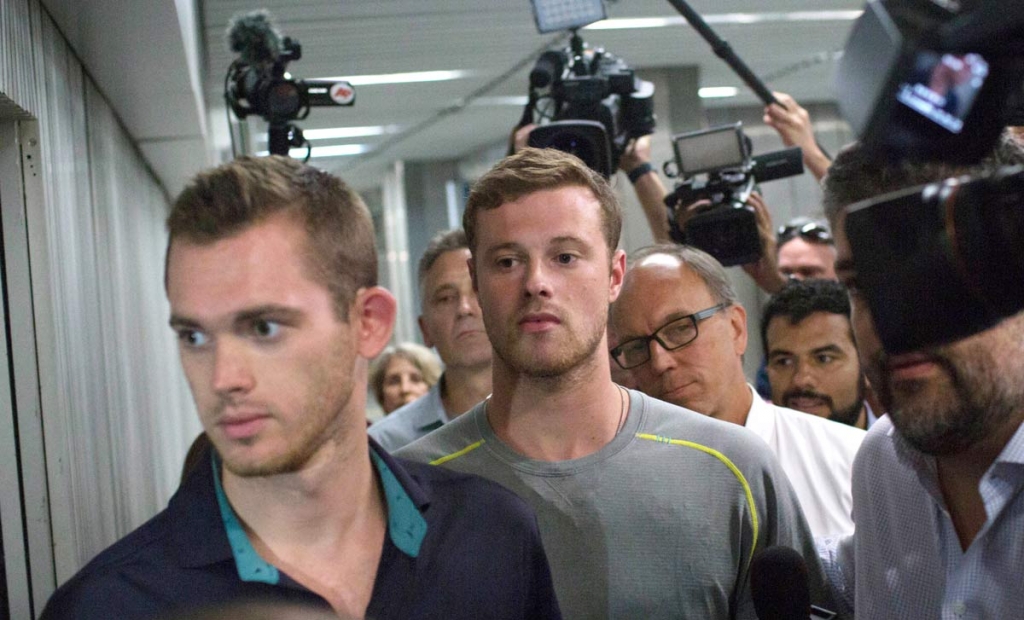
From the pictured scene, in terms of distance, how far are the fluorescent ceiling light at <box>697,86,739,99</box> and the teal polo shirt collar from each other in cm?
790

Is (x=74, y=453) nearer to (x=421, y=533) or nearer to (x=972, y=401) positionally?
(x=421, y=533)

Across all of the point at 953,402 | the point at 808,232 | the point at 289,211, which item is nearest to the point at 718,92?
the point at 808,232

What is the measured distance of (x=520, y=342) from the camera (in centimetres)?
206

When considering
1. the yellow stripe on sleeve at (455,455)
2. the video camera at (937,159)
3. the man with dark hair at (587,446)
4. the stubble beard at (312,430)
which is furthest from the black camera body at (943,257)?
the yellow stripe on sleeve at (455,455)

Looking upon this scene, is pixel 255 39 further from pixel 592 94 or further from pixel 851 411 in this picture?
pixel 851 411

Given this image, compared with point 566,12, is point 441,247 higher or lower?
lower

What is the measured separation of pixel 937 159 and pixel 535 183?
1.19 m

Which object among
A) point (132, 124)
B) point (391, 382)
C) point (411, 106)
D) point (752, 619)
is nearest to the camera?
point (752, 619)

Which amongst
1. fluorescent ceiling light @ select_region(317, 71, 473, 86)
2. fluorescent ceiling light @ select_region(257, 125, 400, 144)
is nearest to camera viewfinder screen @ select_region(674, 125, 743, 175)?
fluorescent ceiling light @ select_region(317, 71, 473, 86)

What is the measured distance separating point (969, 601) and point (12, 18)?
84.0 inches

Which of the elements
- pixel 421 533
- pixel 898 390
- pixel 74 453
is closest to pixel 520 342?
pixel 421 533

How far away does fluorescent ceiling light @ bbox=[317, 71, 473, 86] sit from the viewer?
7.55 metres

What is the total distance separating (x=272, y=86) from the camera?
9.93ft

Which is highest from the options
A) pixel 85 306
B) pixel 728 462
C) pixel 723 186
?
pixel 723 186
